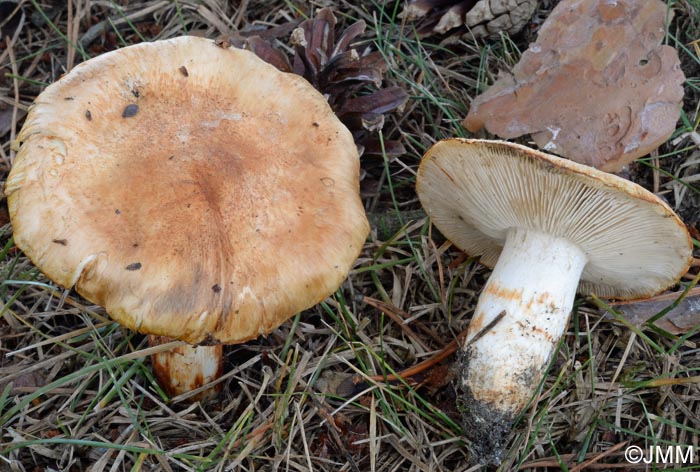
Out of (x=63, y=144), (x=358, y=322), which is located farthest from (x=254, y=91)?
(x=358, y=322)

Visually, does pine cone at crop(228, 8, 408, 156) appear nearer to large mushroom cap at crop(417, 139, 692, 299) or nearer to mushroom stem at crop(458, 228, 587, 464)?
large mushroom cap at crop(417, 139, 692, 299)

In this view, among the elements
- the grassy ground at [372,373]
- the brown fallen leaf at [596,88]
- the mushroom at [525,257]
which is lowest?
the grassy ground at [372,373]

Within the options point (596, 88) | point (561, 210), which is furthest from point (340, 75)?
point (561, 210)

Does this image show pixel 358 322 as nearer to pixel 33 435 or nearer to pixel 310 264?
pixel 310 264

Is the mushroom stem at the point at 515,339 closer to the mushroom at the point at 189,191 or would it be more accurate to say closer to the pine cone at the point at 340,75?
the mushroom at the point at 189,191

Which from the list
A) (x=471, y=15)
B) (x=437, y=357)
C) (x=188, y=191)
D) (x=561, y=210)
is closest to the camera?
(x=188, y=191)

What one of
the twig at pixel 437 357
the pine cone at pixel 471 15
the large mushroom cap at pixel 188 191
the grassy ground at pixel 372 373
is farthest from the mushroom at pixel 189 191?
the pine cone at pixel 471 15

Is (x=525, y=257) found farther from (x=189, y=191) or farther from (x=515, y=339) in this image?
(x=189, y=191)
